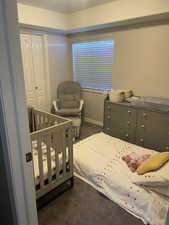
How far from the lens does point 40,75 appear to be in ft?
12.6

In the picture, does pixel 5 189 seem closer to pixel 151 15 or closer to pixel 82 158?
pixel 82 158

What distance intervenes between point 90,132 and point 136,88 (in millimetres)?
1356

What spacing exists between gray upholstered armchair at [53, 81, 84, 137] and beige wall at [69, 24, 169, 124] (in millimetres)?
909

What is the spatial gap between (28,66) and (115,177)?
2787 millimetres

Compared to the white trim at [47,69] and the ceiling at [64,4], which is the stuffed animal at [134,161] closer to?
the white trim at [47,69]

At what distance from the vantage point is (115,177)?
201 cm

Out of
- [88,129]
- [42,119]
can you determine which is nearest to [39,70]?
[42,119]

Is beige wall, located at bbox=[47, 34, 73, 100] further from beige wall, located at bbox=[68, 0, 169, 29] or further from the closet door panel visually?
beige wall, located at bbox=[68, 0, 169, 29]

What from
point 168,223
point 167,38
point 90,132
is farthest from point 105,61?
point 168,223

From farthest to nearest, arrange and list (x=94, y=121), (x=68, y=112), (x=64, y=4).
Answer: (x=94, y=121) → (x=68, y=112) → (x=64, y=4)

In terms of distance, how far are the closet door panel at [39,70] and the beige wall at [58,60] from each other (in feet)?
0.66

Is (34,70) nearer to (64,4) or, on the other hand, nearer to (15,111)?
(64,4)

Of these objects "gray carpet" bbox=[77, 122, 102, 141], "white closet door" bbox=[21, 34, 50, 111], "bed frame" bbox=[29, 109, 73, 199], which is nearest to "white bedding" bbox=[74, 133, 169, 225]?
"bed frame" bbox=[29, 109, 73, 199]

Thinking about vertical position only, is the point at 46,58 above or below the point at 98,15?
below
